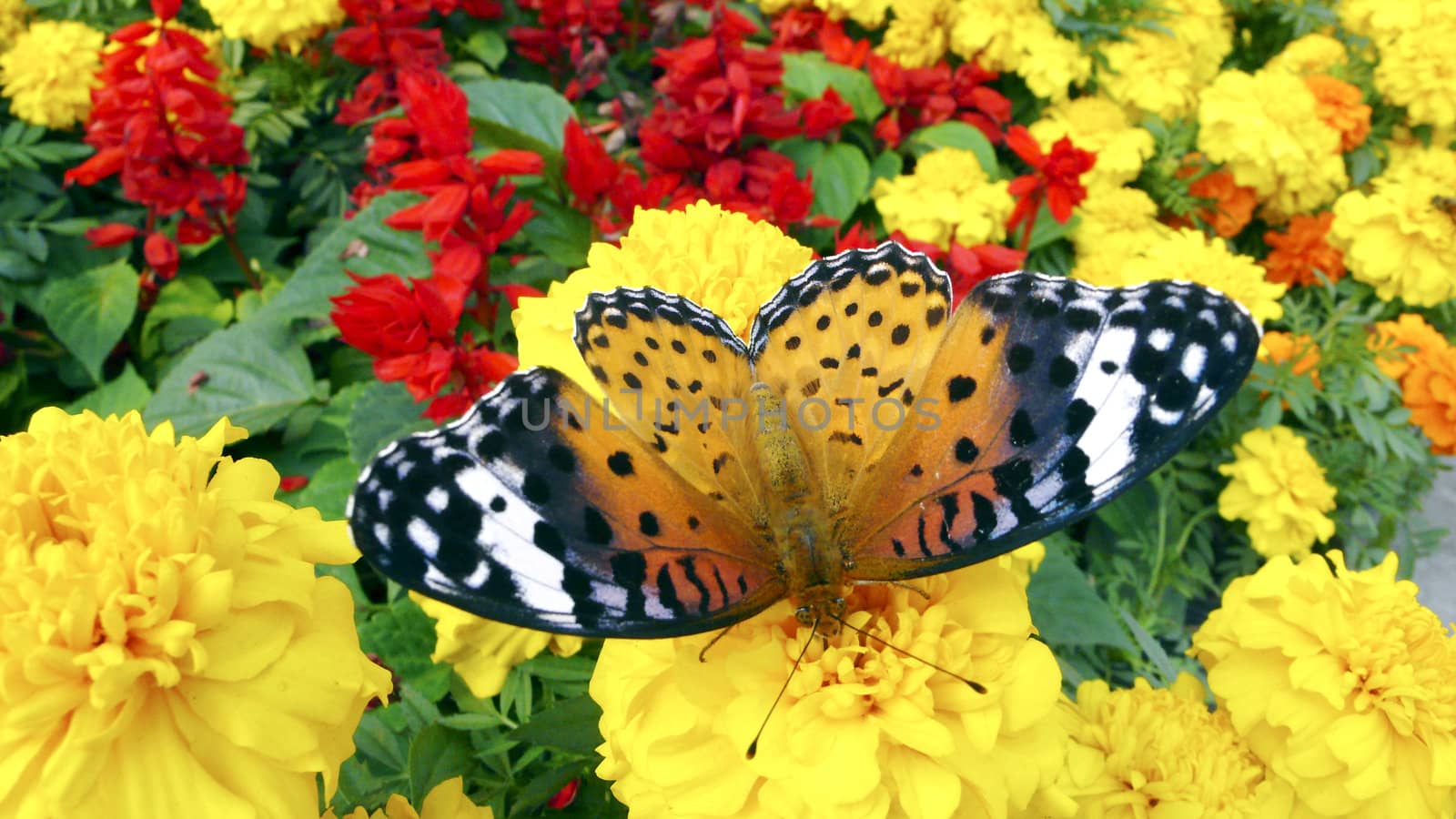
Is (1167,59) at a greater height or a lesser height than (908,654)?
greater

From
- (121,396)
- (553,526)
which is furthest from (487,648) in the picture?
(121,396)

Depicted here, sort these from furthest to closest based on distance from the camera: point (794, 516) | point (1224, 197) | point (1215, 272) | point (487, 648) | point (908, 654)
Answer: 1. point (1224, 197)
2. point (1215, 272)
3. point (487, 648)
4. point (794, 516)
5. point (908, 654)

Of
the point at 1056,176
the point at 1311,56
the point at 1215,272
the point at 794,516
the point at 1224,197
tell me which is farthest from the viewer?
the point at 1311,56

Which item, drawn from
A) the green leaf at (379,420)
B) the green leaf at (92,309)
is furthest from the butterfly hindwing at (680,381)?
the green leaf at (92,309)

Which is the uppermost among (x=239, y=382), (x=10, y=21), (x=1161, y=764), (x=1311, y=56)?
(x=1311, y=56)

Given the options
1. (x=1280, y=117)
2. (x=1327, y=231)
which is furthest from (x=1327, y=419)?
(x=1280, y=117)

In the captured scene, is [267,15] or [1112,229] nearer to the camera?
[267,15]

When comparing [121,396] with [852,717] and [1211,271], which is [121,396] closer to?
[852,717]
